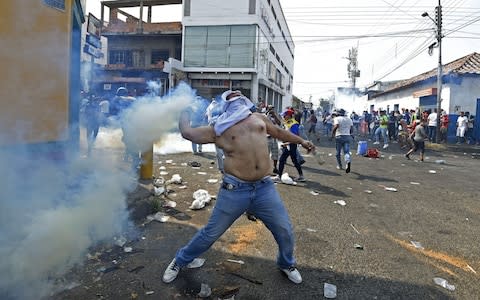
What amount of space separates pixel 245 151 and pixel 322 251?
1.61 meters

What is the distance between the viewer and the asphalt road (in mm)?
2967

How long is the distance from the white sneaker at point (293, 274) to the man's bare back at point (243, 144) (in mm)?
896

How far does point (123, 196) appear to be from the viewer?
452 cm

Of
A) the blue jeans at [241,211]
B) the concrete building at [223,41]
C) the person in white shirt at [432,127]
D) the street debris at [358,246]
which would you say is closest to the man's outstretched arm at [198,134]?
the blue jeans at [241,211]

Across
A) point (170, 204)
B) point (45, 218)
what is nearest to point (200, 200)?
point (170, 204)

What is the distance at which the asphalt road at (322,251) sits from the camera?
2.97 m

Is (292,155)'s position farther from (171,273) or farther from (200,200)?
(171,273)

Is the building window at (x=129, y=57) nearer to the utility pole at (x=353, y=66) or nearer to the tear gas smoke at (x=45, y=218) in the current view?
the tear gas smoke at (x=45, y=218)

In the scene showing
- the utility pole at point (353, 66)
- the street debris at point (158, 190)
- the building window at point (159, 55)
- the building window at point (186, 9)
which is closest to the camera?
the street debris at point (158, 190)

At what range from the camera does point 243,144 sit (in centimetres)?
298

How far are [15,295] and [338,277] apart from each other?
2666 millimetres

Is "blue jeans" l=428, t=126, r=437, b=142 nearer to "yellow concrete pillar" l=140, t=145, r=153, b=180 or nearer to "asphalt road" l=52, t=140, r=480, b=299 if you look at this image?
"asphalt road" l=52, t=140, r=480, b=299

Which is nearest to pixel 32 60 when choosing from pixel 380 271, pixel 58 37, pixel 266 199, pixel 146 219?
pixel 58 37

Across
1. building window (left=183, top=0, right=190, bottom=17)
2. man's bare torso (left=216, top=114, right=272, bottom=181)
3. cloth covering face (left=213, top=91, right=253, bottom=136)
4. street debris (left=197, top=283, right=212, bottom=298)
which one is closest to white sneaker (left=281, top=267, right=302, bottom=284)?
street debris (left=197, top=283, right=212, bottom=298)
